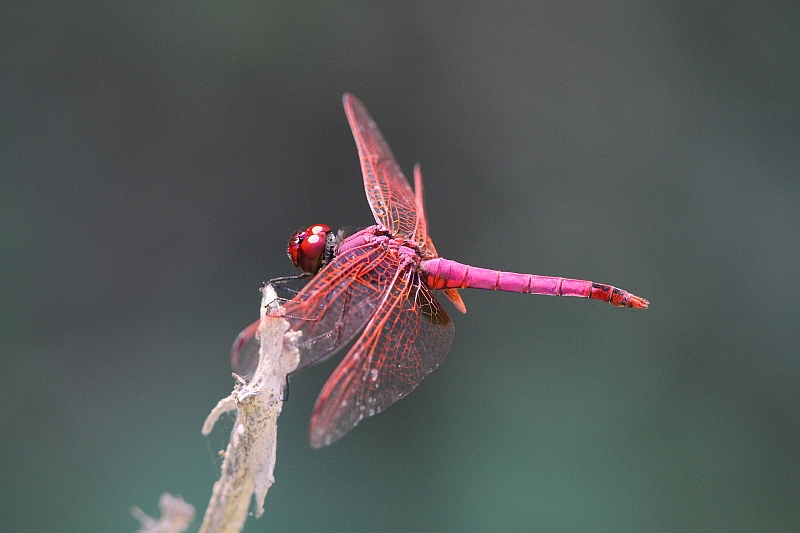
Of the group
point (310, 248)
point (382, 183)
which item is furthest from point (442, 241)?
point (310, 248)

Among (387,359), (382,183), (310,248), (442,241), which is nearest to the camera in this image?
(387,359)

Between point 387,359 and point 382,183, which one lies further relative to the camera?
point 382,183

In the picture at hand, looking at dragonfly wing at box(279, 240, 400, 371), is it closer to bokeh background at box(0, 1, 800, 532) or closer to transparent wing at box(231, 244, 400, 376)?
transparent wing at box(231, 244, 400, 376)

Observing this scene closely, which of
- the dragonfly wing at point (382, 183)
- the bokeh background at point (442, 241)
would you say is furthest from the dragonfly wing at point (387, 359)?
the bokeh background at point (442, 241)

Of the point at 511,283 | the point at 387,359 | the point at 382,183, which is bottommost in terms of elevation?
the point at 387,359

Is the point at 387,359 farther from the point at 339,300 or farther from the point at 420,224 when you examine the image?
the point at 420,224

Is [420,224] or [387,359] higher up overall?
[420,224]

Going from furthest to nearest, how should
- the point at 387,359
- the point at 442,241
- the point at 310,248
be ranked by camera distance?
the point at 442,241, the point at 310,248, the point at 387,359

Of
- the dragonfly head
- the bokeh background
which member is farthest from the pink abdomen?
the bokeh background
